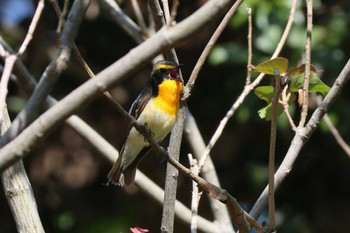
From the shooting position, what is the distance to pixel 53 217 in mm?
6230

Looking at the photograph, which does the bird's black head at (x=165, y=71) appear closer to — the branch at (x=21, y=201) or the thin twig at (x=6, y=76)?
the branch at (x=21, y=201)

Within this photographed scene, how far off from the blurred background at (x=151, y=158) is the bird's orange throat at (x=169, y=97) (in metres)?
1.49

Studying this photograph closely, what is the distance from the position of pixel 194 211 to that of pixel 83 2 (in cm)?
92

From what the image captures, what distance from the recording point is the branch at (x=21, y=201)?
Answer: 2.62 metres

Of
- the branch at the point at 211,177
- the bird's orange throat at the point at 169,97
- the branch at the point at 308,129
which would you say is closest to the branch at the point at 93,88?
the branch at the point at 308,129

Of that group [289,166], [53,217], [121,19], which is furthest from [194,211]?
[53,217]

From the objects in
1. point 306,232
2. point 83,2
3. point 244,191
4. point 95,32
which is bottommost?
point 306,232

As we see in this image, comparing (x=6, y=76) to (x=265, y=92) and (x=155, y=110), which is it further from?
(x=155, y=110)

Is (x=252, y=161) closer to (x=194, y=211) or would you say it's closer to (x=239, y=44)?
(x=239, y=44)

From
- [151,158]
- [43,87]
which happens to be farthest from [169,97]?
[151,158]

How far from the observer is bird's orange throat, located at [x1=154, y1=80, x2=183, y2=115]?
388cm

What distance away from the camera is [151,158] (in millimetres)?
6270

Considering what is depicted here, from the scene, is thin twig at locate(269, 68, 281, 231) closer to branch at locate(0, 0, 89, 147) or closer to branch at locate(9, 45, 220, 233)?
branch at locate(0, 0, 89, 147)

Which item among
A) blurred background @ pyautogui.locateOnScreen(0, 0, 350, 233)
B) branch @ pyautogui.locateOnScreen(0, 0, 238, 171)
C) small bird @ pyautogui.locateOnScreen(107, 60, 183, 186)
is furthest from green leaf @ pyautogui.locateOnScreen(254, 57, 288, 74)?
blurred background @ pyautogui.locateOnScreen(0, 0, 350, 233)
